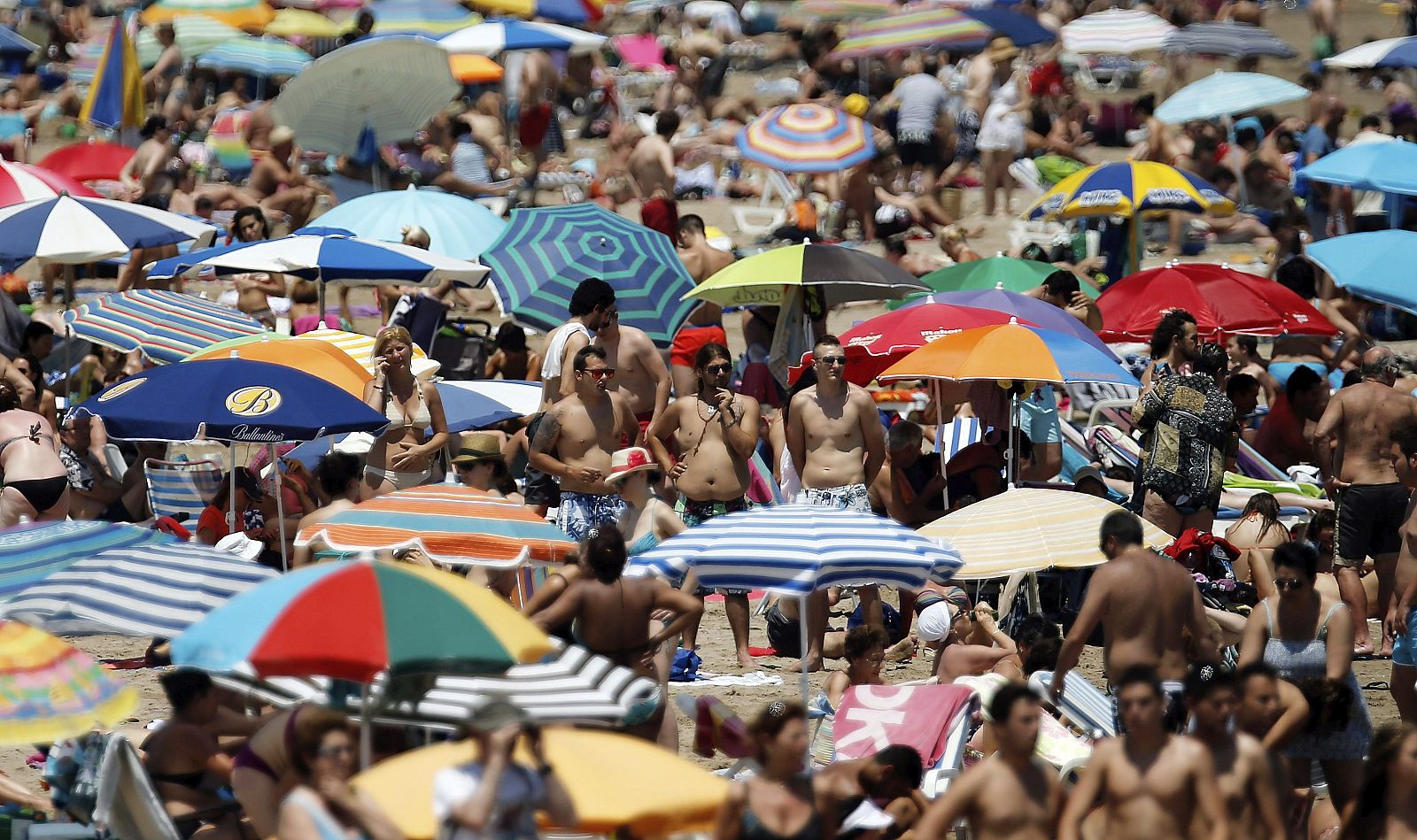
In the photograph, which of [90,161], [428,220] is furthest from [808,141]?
[90,161]

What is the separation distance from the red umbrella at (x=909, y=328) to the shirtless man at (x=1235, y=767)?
16.4 ft

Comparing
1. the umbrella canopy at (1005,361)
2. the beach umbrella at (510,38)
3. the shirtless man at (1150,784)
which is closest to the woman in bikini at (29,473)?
the umbrella canopy at (1005,361)

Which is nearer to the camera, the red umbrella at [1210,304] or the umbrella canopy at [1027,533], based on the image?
the umbrella canopy at [1027,533]

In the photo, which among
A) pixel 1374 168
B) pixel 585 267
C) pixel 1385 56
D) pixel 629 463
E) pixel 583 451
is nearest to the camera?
pixel 629 463

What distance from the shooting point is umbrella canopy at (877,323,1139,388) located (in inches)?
391

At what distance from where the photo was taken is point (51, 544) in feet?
23.5

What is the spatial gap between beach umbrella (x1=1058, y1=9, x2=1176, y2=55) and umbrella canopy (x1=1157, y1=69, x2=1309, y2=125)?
2.95m

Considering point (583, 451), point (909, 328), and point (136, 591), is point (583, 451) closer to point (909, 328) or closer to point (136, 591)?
point (909, 328)


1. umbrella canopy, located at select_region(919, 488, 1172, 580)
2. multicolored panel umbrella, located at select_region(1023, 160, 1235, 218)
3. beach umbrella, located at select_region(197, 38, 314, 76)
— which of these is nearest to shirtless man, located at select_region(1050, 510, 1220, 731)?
umbrella canopy, located at select_region(919, 488, 1172, 580)

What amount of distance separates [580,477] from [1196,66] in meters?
18.4

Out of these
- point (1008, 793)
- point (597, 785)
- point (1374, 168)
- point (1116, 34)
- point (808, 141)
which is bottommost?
point (1116, 34)

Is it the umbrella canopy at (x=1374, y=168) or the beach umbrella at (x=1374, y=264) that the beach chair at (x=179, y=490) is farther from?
the umbrella canopy at (x=1374, y=168)

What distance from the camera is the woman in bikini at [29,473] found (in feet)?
32.4

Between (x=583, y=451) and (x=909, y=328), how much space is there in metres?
2.42
